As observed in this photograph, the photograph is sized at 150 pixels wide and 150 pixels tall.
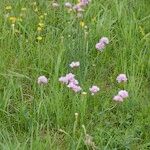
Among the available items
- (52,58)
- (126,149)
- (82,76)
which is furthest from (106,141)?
(52,58)

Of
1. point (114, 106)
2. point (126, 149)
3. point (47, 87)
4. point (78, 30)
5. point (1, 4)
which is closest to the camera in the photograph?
point (126, 149)

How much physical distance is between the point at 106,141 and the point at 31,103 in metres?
0.55

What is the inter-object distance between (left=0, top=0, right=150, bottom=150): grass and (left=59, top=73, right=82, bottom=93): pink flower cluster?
4 centimetres

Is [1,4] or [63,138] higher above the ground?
[1,4]

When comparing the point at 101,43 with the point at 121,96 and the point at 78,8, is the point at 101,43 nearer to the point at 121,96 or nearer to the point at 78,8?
the point at 78,8

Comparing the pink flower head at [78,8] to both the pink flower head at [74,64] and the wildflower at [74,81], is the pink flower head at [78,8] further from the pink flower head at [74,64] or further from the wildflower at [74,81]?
the wildflower at [74,81]

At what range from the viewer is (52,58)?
307cm

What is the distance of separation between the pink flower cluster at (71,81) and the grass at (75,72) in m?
0.04

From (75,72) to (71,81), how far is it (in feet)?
0.76

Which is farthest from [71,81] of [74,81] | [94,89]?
[94,89]

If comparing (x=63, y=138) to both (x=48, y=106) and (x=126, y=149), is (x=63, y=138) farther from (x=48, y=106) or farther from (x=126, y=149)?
(x=126, y=149)

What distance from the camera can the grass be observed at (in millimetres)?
2600

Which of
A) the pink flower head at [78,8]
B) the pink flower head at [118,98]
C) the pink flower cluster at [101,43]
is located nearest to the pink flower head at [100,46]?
the pink flower cluster at [101,43]

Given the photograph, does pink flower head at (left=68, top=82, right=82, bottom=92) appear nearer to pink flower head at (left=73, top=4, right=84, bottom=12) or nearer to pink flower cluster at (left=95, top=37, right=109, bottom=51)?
pink flower cluster at (left=95, top=37, right=109, bottom=51)
